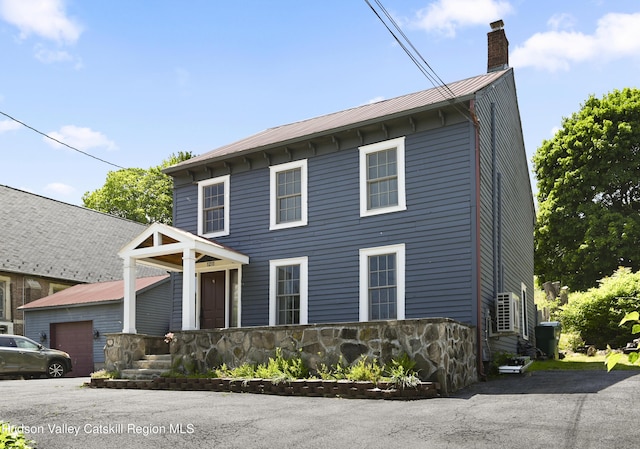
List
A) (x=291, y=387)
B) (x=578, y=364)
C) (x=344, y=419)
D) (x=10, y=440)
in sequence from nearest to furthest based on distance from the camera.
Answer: (x=10, y=440) < (x=344, y=419) < (x=291, y=387) < (x=578, y=364)

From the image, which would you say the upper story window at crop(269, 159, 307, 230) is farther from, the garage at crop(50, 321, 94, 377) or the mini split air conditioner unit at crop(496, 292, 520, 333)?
the garage at crop(50, 321, 94, 377)

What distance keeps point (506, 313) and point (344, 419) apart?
289 inches

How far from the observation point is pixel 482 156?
14820mm

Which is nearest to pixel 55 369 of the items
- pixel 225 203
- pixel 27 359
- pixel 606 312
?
pixel 27 359

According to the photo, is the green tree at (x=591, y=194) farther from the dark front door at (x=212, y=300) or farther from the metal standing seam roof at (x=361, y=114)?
the dark front door at (x=212, y=300)

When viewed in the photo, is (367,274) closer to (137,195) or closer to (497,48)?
(497,48)

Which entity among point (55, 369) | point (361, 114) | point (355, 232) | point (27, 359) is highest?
point (361, 114)

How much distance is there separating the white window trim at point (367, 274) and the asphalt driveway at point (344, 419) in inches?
124

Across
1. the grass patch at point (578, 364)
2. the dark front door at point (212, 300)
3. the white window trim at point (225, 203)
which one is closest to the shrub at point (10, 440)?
the dark front door at point (212, 300)

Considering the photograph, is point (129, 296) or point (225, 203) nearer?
point (129, 296)

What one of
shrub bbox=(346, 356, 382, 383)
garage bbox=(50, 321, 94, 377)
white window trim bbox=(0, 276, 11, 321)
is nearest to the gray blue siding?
shrub bbox=(346, 356, 382, 383)

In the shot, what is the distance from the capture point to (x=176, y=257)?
17.5 meters

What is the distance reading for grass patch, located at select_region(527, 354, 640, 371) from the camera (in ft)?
48.1

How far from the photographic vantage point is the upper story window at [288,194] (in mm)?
16469
